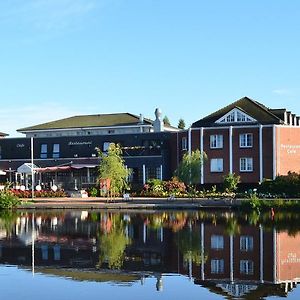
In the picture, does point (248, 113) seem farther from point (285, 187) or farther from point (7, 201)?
point (7, 201)

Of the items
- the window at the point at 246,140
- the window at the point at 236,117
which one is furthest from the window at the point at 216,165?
the window at the point at 236,117

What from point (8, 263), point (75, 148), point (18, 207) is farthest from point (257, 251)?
point (75, 148)

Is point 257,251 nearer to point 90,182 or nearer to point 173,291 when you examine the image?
point 173,291

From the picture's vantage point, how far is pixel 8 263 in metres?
20.0

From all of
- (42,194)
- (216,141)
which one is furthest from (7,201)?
(216,141)

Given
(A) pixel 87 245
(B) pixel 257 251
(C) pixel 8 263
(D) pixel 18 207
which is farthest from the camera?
(D) pixel 18 207

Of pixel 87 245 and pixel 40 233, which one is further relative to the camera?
pixel 40 233

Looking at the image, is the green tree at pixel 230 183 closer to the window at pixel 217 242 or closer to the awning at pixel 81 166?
the awning at pixel 81 166

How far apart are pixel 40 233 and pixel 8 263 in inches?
336

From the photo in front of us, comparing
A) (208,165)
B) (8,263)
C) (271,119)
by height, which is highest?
(271,119)

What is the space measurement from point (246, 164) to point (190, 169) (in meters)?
7.81

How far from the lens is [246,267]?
59.8 ft

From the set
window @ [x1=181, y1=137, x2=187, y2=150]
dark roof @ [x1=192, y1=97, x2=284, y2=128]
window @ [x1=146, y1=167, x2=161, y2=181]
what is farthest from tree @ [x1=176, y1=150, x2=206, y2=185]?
window @ [x1=146, y1=167, x2=161, y2=181]

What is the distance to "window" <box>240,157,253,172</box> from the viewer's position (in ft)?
187
